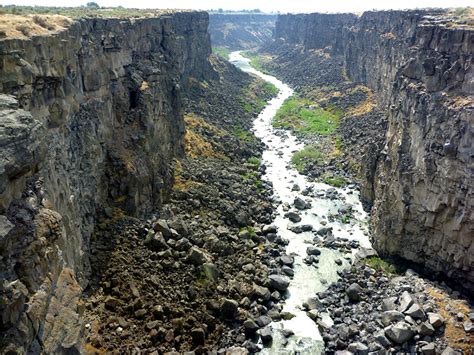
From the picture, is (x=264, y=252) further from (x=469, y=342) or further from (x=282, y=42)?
(x=282, y=42)

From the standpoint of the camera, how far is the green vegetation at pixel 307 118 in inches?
2391

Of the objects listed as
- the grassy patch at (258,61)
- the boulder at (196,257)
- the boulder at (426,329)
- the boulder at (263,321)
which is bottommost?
the boulder at (263,321)

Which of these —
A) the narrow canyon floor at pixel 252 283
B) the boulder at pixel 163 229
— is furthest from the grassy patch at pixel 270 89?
the boulder at pixel 163 229

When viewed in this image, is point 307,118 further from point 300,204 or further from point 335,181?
point 300,204

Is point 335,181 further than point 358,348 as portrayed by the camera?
Yes

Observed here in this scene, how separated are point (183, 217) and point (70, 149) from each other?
431 inches

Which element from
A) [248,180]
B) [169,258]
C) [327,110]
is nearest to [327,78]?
[327,110]

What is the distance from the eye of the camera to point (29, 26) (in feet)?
61.9

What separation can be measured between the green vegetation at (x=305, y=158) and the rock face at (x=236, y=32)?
11136 cm

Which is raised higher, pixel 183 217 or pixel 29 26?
pixel 29 26

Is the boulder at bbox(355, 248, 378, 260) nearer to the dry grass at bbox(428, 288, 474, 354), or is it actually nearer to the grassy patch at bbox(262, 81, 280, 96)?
the dry grass at bbox(428, 288, 474, 354)

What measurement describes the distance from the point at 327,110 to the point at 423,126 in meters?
42.3

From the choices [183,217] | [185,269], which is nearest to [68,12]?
[183,217]

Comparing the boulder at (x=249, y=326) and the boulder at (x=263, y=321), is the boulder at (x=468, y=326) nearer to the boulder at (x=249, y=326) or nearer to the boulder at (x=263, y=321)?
the boulder at (x=263, y=321)
